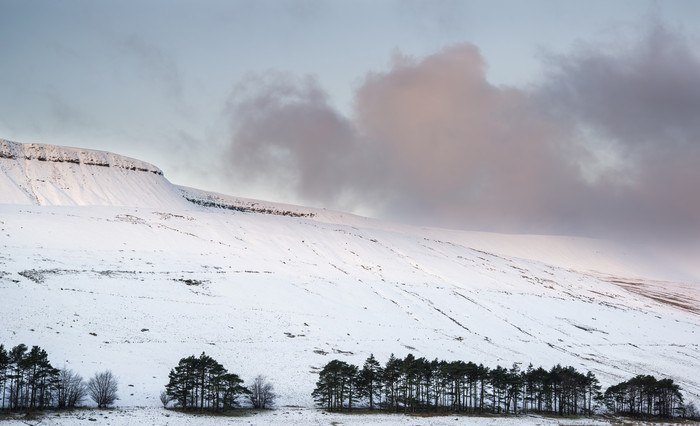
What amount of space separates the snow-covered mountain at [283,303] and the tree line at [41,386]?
262 centimetres

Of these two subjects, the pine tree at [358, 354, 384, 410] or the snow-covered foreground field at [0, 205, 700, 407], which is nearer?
the pine tree at [358, 354, 384, 410]

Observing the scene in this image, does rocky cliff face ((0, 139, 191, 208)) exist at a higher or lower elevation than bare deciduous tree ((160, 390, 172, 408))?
higher

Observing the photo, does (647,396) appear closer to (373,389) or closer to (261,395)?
(373,389)

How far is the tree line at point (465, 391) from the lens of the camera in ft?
167

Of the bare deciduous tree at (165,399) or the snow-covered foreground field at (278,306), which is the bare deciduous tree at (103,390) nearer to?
the snow-covered foreground field at (278,306)

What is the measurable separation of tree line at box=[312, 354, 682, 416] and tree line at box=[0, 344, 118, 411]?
752 inches

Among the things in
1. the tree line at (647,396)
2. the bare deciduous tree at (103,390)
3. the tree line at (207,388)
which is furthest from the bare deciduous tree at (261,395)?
the tree line at (647,396)

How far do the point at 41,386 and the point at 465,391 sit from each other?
4116 centimetres

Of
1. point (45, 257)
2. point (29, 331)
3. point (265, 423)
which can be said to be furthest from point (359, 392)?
point (45, 257)

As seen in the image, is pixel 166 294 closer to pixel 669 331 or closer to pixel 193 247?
pixel 193 247

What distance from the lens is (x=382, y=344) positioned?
70938mm

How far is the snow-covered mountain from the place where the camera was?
191ft

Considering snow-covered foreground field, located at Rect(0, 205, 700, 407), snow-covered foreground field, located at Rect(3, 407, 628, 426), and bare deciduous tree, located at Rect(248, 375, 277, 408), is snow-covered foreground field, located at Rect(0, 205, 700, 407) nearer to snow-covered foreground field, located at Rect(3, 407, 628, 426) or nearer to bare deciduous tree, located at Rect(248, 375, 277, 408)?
bare deciduous tree, located at Rect(248, 375, 277, 408)

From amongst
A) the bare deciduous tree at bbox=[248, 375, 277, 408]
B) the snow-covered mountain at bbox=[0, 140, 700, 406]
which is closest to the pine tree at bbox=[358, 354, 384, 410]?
the snow-covered mountain at bbox=[0, 140, 700, 406]
